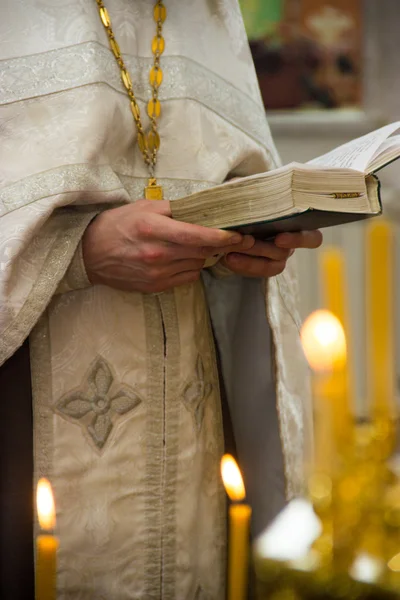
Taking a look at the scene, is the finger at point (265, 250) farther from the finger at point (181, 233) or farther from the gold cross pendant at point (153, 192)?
the gold cross pendant at point (153, 192)

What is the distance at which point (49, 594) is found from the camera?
1.88ft

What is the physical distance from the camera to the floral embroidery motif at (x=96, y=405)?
3.61 feet

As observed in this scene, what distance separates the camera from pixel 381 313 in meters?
0.66

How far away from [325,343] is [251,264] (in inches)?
14.2

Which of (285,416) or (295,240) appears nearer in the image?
(295,240)

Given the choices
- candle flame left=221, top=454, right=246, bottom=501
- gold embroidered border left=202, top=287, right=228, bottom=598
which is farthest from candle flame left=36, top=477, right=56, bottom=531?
gold embroidered border left=202, top=287, right=228, bottom=598

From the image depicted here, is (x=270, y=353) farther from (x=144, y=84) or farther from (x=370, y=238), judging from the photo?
(x=370, y=238)

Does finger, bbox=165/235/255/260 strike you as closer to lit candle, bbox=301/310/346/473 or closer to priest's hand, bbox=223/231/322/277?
priest's hand, bbox=223/231/322/277

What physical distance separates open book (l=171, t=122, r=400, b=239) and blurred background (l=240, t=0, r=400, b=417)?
2.08m

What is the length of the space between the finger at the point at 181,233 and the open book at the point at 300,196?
2cm

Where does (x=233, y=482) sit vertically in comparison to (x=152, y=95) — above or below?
below

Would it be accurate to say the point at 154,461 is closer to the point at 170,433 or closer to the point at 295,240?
the point at 170,433

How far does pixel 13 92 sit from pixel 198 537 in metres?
0.73

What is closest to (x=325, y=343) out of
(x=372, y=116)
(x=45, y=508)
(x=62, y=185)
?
(x=45, y=508)
